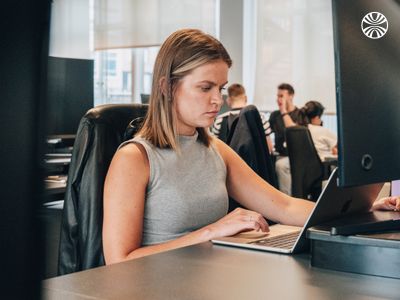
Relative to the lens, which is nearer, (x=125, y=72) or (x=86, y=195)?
(x=86, y=195)

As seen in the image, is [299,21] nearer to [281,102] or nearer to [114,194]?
[281,102]

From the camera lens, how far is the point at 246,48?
25.2ft

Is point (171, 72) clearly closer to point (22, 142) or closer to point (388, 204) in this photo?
point (388, 204)

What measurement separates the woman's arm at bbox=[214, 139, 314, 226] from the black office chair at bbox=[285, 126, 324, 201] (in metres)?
3.20

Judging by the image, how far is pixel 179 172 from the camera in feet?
5.05

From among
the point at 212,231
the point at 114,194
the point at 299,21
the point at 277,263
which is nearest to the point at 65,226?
the point at 114,194

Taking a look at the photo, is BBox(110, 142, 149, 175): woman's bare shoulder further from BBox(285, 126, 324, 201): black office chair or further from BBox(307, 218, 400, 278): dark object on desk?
BBox(285, 126, 324, 201): black office chair

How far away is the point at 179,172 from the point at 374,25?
0.73 metres

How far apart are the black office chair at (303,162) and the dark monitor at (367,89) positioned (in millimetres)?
3924

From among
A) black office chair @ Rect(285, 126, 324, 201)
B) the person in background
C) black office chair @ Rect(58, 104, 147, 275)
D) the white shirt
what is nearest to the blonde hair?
black office chair @ Rect(58, 104, 147, 275)

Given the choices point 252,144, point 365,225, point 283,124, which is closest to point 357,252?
point 365,225

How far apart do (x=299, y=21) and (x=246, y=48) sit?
2.55 feet

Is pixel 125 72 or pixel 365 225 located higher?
pixel 125 72

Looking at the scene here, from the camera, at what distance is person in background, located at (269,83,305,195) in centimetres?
571
